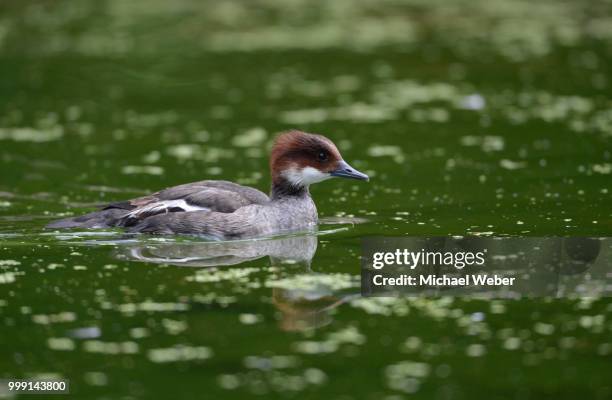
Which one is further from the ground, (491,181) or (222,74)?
(222,74)

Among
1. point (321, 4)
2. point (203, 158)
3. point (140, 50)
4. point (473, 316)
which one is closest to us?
point (473, 316)

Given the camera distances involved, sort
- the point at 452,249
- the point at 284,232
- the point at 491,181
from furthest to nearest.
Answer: the point at 491,181 → the point at 284,232 → the point at 452,249

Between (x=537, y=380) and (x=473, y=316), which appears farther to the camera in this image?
(x=473, y=316)

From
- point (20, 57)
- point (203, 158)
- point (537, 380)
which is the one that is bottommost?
point (537, 380)

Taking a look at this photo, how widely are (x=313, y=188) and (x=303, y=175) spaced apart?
2294mm

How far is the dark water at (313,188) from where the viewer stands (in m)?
7.38

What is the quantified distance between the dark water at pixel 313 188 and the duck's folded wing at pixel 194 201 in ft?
1.16

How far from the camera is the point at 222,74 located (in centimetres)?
1994

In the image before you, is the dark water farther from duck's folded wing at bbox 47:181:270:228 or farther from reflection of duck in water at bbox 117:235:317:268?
duck's folded wing at bbox 47:181:270:228

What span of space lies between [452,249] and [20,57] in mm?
13008

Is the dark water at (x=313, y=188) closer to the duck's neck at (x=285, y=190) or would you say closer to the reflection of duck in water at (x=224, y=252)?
the reflection of duck in water at (x=224, y=252)

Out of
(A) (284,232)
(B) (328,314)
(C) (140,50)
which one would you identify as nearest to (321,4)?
(C) (140,50)

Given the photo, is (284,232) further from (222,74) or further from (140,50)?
(140,50)

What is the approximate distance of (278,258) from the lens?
1009cm
